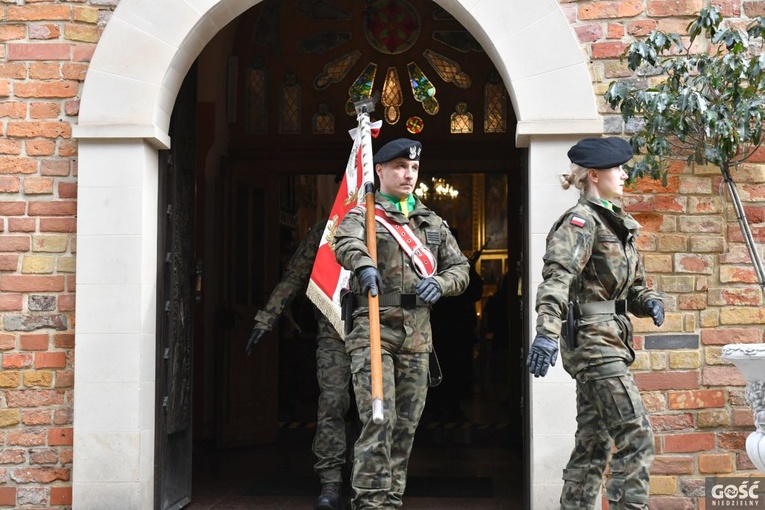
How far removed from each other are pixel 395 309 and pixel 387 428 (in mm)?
608

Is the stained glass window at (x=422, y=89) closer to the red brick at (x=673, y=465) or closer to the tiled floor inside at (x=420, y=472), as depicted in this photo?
the tiled floor inside at (x=420, y=472)

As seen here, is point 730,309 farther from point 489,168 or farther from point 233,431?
point 233,431

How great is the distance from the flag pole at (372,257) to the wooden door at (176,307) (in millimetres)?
1540

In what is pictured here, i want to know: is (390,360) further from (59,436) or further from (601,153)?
(59,436)

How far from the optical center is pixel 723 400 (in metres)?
6.26

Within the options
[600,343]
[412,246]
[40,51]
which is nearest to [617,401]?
[600,343]

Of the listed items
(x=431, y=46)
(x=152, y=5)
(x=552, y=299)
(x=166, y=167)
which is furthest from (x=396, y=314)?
(x=431, y=46)

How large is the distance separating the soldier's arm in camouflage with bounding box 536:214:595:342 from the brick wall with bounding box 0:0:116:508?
308cm

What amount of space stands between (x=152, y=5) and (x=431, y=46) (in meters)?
4.07

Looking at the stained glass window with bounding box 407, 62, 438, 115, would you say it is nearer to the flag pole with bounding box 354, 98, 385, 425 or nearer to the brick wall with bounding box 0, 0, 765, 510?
the brick wall with bounding box 0, 0, 765, 510

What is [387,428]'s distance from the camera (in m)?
5.31

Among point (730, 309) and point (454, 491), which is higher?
point (730, 309)

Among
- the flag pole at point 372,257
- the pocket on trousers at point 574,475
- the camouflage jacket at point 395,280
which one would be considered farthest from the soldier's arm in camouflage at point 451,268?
the pocket on trousers at point 574,475

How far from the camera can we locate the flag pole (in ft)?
16.8
